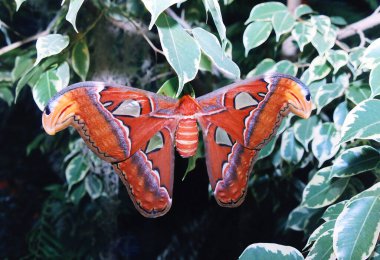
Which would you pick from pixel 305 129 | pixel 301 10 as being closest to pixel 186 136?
pixel 305 129

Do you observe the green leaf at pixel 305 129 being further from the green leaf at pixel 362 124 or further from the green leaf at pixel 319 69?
the green leaf at pixel 362 124

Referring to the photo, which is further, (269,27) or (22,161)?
(22,161)

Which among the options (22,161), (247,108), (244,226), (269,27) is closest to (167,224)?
(244,226)

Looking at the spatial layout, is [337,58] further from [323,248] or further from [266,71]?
[323,248]

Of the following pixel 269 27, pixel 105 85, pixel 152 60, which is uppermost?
pixel 105 85

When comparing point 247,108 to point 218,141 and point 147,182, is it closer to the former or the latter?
point 218,141
